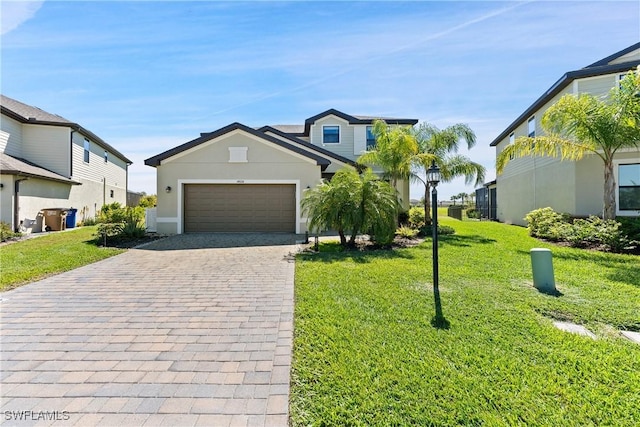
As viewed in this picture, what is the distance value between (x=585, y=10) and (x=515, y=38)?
5.71 ft

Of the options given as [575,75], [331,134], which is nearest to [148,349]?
[575,75]

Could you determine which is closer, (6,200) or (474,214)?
(6,200)

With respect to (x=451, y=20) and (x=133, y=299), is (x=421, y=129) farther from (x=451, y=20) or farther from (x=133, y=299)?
(x=133, y=299)

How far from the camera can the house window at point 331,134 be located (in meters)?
21.1

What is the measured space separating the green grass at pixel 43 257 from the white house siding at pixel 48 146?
801 centimetres

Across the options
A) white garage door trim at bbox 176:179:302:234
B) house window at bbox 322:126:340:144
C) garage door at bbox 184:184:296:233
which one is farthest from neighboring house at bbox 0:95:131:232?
house window at bbox 322:126:340:144

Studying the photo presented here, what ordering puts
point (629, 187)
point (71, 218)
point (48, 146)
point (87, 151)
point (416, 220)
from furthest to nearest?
point (87, 151), point (48, 146), point (71, 218), point (416, 220), point (629, 187)

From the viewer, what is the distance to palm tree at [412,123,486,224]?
48.4 feet

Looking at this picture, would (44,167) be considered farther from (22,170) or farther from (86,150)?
(22,170)

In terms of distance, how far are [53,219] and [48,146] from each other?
17.5 ft

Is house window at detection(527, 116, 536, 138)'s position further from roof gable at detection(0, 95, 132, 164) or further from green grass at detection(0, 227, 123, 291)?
roof gable at detection(0, 95, 132, 164)

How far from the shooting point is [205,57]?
37.1 ft

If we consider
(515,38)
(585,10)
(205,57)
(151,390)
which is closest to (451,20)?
(515,38)

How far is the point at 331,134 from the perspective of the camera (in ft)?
69.3
